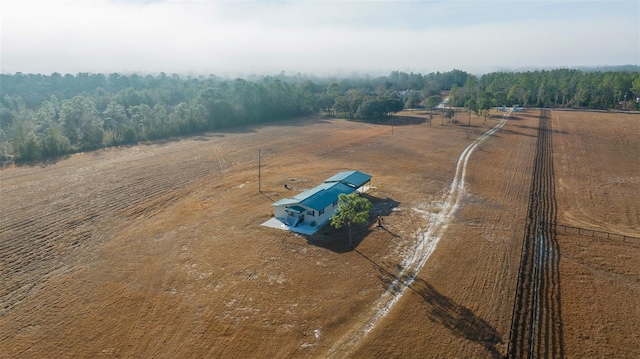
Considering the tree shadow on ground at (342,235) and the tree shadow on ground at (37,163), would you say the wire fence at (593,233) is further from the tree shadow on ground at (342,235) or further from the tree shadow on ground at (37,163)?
the tree shadow on ground at (37,163)

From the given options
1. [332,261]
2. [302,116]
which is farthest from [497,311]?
[302,116]

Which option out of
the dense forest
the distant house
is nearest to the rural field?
the distant house

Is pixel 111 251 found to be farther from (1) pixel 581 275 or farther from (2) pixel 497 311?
(1) pixel 581 275

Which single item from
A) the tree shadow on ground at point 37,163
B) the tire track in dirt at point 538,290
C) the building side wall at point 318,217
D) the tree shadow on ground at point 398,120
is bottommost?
the tire track in dirt at point 538,290

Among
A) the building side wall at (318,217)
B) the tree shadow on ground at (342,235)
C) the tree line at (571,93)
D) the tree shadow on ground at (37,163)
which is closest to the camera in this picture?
the tree shadow on ground at (342,235)

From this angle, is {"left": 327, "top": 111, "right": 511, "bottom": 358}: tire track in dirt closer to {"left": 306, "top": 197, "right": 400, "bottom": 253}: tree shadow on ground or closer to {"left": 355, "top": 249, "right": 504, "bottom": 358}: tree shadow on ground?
{"left": 355, "top": 249, "right": 504, "bottom": 358}: tree shadow on ground

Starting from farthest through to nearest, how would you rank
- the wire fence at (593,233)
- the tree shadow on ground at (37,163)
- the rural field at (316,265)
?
the tree shadow on ground at (37,163), the wire fence at (593,233), the rural field at (316,265)

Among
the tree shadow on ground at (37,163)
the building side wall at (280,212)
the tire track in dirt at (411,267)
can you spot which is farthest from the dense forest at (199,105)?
the tire track in dirt at (411,267)

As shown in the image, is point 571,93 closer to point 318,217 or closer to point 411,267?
point 318,217
